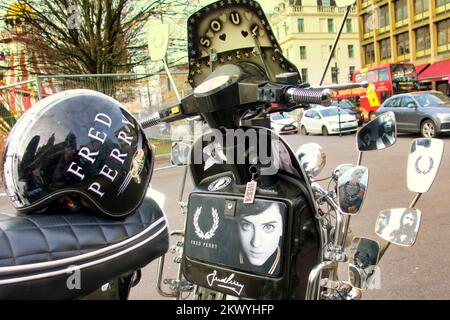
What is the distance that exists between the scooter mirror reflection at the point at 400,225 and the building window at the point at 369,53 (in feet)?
158

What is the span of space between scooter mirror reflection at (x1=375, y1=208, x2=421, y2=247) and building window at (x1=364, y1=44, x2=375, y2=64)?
4812 cm

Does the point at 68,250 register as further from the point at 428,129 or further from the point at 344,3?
the point at 428,129

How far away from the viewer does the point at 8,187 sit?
57.1 inches

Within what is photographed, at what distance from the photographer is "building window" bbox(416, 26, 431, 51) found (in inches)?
1533

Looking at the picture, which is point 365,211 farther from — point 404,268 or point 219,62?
point 219,62

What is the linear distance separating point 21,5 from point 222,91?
13.8m

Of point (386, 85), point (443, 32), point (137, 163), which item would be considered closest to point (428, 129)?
point (386, 85)

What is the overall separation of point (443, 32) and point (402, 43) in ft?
17.3

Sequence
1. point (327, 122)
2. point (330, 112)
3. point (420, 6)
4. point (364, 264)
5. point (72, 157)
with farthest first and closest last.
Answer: point (420, 6), point (330, 112), point (327, 122), point (364, 264), point (72, 157)

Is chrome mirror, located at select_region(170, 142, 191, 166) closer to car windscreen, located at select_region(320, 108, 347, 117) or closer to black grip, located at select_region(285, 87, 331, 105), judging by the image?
black grip, located at select_region(285, 87, 331, 105)

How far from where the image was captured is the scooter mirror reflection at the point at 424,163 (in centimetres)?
165

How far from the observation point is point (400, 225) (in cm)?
168

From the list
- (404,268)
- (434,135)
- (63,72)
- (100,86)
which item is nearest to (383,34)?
(434,135)

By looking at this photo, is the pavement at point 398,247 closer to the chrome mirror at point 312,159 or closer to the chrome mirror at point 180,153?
the chrome mirror at point 312,159
